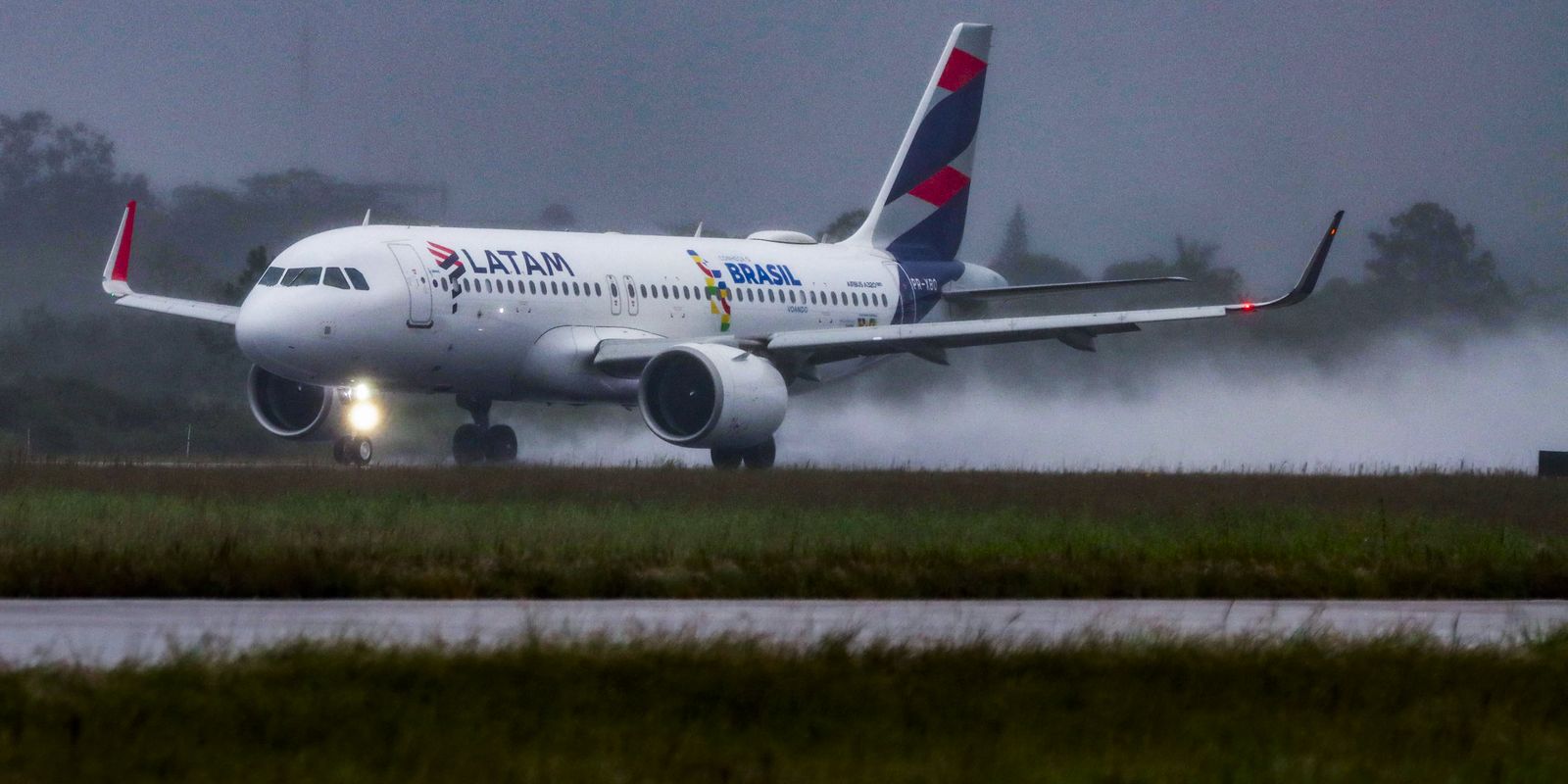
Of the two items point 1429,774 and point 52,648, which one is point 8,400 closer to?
point 52,648

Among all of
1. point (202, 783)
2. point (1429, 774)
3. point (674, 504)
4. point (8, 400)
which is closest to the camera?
point (202, 783)

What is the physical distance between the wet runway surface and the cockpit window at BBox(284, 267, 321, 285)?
1773 centimetres

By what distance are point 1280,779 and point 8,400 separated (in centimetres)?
3604

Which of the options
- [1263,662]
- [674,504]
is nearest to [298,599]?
[1263,662]

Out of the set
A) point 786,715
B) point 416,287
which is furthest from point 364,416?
point 786,715

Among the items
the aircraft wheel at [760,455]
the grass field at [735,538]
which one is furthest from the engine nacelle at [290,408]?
the aircraft wheel at [760,455]

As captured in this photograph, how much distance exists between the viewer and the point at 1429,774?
29.0 feet

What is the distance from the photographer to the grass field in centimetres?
1570

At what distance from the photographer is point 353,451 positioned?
34000 millimetres

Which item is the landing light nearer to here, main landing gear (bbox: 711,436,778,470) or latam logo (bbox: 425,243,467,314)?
latam logo (bbox: 425,243,467,314)

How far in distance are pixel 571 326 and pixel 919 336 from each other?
17.2ft

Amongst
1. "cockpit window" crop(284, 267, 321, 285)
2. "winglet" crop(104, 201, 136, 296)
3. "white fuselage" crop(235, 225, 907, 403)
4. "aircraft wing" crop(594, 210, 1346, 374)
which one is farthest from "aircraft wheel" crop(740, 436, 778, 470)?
"winglet" crop(104, 201, 136, 296)

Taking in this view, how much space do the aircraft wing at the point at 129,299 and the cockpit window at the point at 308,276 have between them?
4225 millimetres

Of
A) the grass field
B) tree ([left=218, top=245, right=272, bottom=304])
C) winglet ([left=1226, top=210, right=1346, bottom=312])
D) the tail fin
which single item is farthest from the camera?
tree ([left=218, top=245, right=272, bottom=304])
